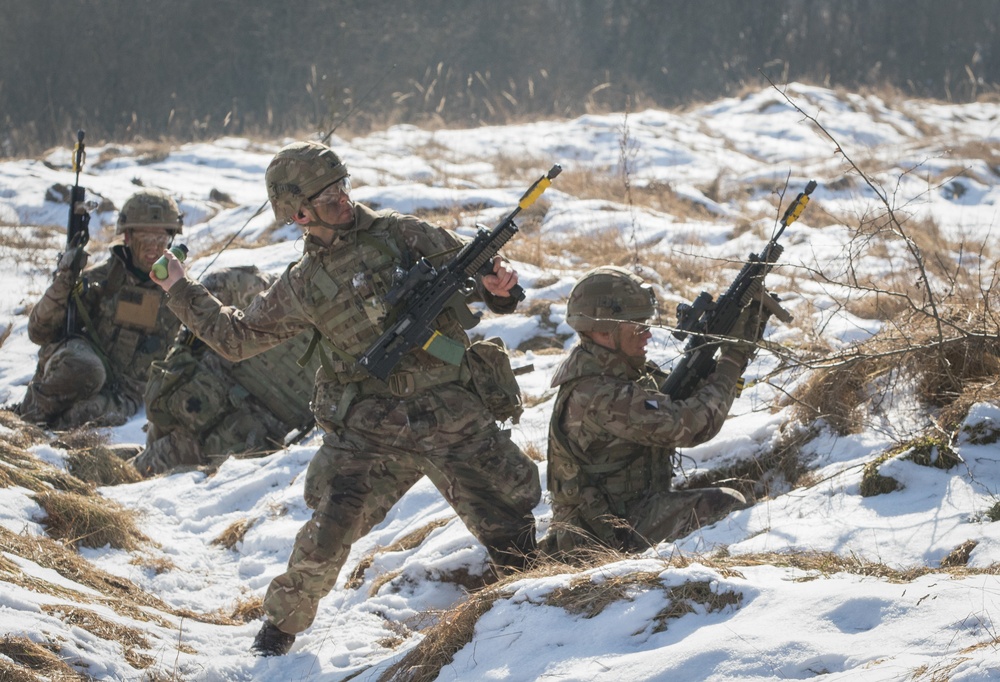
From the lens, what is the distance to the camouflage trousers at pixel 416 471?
192 inches

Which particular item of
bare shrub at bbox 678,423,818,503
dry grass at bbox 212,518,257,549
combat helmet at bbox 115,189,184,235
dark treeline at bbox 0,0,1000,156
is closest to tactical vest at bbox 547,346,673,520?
bare shrub at bbox 678,423,818,503

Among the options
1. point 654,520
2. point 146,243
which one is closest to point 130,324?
point 146,243

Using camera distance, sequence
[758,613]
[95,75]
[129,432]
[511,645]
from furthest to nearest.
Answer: [95,75]
[129,432]
[511,645]
[758,613]

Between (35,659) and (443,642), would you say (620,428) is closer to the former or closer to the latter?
(443,642)

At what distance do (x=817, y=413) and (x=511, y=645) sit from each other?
2.48 m

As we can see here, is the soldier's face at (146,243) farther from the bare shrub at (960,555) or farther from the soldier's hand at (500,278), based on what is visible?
the bare shrub at (960,555)

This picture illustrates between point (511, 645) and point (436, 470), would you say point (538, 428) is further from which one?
point (511, 645)

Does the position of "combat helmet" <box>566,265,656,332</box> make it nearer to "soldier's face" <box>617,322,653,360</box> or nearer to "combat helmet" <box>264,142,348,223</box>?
"soldier's face" <box>617,322,653,360</box>

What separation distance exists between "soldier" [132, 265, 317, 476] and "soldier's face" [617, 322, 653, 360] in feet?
11.4

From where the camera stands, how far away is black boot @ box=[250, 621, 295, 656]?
191 inches

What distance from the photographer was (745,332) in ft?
18.1

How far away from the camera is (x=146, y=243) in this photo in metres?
8.99

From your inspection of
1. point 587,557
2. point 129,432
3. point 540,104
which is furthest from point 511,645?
point 540,104

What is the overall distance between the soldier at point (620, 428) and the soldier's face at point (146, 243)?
4.78 metres
